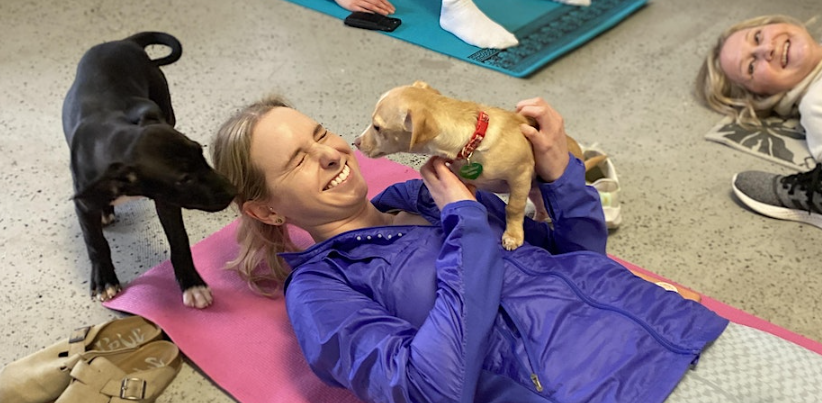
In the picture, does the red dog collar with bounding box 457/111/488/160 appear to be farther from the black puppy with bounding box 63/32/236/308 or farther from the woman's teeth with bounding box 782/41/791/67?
the woman's teeth with bounding box 782/41/791/67

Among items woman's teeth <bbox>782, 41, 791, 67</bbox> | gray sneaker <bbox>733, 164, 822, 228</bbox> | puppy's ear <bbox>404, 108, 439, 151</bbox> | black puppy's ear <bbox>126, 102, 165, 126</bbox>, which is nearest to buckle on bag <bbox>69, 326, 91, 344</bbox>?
black puppy's ear <bbox>126, 102, 165, 126</bbox>

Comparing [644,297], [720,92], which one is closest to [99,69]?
[644,297]

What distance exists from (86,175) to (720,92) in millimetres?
2337

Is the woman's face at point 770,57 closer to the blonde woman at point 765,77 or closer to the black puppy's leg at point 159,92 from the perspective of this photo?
the blonde woman at point 765,77

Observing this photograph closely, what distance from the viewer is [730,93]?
9.03ft

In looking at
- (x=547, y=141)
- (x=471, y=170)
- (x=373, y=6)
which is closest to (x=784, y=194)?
(x=547, y=141)

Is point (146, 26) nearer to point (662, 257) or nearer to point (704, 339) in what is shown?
point (662, 257)

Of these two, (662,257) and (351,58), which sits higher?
(351,58)

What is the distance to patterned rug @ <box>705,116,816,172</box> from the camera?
2445 mm

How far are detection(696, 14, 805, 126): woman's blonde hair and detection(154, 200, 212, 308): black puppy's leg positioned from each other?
2064 mm

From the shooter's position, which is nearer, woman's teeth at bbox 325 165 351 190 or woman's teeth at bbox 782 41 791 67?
woman's teeth at bbox 325 165 351 190

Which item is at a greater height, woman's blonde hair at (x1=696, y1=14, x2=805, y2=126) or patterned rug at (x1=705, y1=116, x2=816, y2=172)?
woman's blonde hair at (x1=696, y1=14, x2=805, y2=126)

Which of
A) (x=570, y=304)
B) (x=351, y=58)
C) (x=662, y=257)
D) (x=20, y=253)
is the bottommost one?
(x=20, y=253)

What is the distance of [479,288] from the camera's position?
4.16 ft
